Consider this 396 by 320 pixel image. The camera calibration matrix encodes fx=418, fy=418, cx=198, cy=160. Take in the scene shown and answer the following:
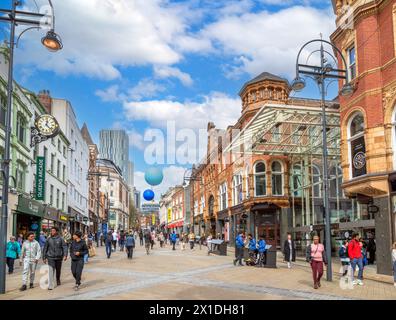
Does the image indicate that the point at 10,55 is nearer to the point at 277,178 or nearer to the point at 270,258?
the point at 270,258

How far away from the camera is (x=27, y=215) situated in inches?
1140

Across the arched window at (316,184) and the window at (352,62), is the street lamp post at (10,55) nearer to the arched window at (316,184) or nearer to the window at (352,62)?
the window at (352,62)

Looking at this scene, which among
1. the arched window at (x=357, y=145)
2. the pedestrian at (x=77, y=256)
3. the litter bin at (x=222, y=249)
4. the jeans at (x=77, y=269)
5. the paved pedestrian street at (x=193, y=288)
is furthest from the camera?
the litter bin at (x=222, y=249)

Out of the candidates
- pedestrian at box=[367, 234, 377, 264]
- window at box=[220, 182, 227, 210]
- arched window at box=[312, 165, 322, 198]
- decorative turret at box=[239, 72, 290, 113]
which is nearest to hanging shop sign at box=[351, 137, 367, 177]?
pedestrian at box=[367, 234, 377, 264]

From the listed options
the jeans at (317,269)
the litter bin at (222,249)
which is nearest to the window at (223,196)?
the litter bin at (222,249)

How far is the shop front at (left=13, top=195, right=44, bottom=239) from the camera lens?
2520 cm

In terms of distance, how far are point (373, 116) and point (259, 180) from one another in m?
19.3

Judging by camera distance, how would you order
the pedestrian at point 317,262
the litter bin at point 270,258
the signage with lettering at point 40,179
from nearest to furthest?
the pedestrian at point 317,262 → the litter bin at point 270,258 → the signage with lettering at point 40,179

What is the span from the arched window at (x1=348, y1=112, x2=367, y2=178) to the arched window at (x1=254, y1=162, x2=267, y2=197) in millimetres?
16686

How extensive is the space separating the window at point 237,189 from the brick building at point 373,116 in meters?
20.8

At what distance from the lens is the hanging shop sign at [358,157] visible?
18.1 m

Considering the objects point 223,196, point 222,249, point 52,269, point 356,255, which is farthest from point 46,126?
point 223,196

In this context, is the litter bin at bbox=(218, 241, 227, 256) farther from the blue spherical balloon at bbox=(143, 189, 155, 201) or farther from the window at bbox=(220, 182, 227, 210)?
the window at bbox=(220, 182, 227, 210)
